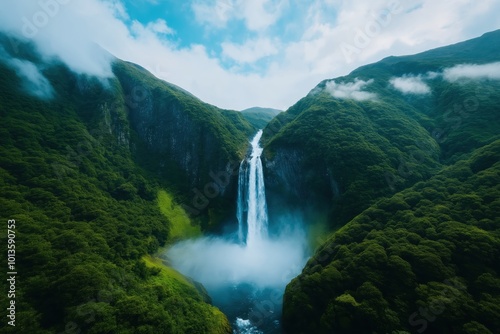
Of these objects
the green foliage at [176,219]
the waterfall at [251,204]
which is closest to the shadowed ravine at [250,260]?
the waterfall at [251,204]

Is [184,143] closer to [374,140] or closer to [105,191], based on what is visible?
[105,191]

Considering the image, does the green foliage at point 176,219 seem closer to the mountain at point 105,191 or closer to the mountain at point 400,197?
the mountain at point 105,191

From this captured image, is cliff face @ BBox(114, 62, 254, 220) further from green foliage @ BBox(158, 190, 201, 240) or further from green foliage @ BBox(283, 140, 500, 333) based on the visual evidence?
green foliage @ BBox(283, 140, 500, 333)

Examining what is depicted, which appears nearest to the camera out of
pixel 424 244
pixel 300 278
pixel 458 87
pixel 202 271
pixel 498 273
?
pixel 498 273

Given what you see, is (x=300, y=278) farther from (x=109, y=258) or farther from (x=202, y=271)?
(x=109, y=258)

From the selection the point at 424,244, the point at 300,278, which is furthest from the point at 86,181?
the point at 424,244

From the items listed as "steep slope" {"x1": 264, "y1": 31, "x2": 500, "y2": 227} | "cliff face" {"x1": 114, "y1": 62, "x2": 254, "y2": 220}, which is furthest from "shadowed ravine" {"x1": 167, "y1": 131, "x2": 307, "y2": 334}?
"cliff face" {"x1": 114, "y1": 62, "x2": 254, "y2": 220}

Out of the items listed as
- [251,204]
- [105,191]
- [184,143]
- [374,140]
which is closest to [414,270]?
[251,204]
